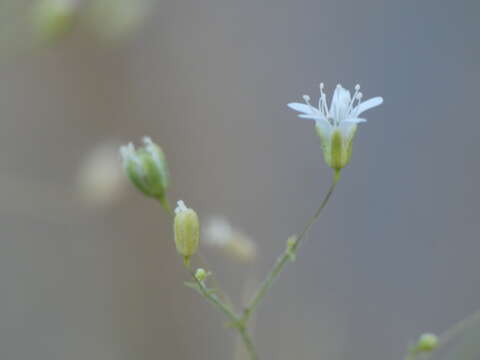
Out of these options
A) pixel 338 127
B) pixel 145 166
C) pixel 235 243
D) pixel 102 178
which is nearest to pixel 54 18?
pixel 102 178

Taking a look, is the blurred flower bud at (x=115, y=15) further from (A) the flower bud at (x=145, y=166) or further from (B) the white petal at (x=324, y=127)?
(B) the white petal at (x=324, y=127)

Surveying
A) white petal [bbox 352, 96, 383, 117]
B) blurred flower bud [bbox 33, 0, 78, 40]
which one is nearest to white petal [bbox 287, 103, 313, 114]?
white petal [bbox 352, 96, 383, 117]

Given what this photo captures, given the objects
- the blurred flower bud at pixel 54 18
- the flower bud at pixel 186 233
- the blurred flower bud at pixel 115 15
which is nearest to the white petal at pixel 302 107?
the flower bud at pixel 186 233

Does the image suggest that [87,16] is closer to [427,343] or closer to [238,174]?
[238,174]

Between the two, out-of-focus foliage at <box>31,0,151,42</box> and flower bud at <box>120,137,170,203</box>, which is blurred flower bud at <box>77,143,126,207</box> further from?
flower bud at <box>120,137,170,203</box>

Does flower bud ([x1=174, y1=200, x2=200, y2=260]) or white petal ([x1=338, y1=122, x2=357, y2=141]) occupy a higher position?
white petal ([x1=338, y1=122, x2=357, y2=141])

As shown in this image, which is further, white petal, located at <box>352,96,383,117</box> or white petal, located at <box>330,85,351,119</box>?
white petal, located at <box>330,85,351,119</box>

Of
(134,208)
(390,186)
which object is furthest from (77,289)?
(390,186)

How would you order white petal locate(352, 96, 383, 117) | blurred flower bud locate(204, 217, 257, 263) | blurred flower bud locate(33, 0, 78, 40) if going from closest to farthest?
white petal locate(352, 96, 383, 117), blurred flower bud locate(204, 217, 257, 263), blurred flower bud locate(33, 0, 78, 40)
